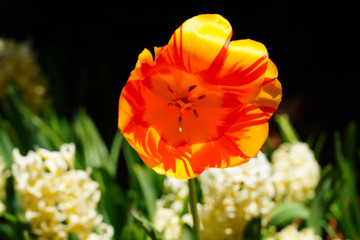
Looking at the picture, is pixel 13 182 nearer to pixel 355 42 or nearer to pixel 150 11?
pixel 150 11

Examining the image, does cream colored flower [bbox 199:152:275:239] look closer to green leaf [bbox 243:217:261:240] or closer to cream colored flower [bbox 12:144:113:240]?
green leaf [bbox 243:217:261:240]

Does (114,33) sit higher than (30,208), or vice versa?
(30,208)

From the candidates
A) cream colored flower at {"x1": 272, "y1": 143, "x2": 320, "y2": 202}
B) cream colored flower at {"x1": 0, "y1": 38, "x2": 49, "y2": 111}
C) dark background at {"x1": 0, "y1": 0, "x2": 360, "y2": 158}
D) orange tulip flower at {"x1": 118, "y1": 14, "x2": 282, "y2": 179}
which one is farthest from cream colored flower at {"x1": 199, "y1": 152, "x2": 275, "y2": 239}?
dark background at {"x1": 0, "y1": 0, "x2": 360, "y2": 158}

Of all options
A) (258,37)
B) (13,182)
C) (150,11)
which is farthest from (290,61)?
(13,182)

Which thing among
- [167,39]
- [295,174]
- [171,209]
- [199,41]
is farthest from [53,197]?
[167,39]

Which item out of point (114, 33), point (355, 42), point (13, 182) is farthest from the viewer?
point (114, 33)

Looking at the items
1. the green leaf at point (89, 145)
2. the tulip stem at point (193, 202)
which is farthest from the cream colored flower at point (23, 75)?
the tulip stem at point (193, 202)

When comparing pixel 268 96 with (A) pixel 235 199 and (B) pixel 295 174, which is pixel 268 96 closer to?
(A) pixel 235 199
